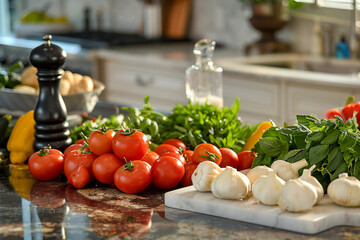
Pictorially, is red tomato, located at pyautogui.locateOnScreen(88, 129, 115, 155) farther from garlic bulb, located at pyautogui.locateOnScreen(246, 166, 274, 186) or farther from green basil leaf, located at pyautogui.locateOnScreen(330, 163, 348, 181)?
green basil leaf, located at pyautogui.locateOnScreen(330, 163, 348, 181)

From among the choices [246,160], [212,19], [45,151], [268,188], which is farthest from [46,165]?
[212,19]

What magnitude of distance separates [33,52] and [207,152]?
590 mm

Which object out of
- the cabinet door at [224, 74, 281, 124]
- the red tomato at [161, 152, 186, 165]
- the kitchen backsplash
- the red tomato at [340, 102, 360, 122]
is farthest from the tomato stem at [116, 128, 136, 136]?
the kitchen backsplash

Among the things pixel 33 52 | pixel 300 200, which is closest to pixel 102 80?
pixel 33 52

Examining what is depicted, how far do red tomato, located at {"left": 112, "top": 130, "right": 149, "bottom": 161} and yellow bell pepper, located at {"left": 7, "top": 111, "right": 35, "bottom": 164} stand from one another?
0.40 metres

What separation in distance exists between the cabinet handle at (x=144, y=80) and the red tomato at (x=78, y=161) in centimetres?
263

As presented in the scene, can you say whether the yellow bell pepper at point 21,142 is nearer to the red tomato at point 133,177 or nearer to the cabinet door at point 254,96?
the red tomato at point 133,177

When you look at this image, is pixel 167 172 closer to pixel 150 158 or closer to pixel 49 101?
pixel 150 158

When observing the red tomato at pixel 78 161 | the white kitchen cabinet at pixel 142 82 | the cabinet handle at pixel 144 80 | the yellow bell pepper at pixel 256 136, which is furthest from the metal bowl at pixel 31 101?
the cabinet handle at pixel 144 80

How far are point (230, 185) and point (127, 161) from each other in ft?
1.06

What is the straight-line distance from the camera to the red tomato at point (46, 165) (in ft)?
5.55

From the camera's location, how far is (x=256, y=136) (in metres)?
1.78

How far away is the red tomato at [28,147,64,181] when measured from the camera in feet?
5.55

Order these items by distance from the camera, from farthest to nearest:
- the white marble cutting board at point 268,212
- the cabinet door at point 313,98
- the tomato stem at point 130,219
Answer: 1. the cabinet door at point 313,98
2. the tomato stem at point 130,219
3. the white marble cutting board at point 268,212
